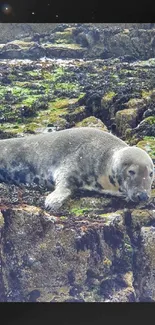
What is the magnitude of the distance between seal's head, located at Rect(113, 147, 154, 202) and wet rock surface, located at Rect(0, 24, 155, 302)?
208mm

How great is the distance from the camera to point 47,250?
725 centimetres

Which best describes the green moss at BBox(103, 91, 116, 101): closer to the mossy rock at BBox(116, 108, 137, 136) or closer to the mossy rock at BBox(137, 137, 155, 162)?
the mossy rock at BBox(116, 108, 137, 136)

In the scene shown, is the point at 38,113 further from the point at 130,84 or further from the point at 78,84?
the point at 130,84

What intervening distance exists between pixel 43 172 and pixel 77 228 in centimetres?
77

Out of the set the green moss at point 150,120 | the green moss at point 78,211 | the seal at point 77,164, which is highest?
the green moss at point 150,120

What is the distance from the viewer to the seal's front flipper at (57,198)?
7.20m

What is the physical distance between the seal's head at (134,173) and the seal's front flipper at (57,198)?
574 mm

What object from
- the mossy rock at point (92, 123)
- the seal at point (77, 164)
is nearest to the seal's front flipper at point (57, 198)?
the seal at point (77, 164)

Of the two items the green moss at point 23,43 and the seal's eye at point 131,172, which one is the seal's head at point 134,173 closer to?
the seal's eye at point 131,172

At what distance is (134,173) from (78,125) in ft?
3.82

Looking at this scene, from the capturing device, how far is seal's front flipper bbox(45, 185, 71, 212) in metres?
7.20

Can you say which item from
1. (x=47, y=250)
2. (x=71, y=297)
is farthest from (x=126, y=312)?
(x=47, y=250)

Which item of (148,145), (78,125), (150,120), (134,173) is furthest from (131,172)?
(78,125)

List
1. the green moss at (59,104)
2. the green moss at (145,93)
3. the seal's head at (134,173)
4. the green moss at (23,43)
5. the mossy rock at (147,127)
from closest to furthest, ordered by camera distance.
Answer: the seal's head at (134,173), the mossy rock at (147,127), the green moss at (145,93), the green moss at (59,104), the green moss at (23,43)
